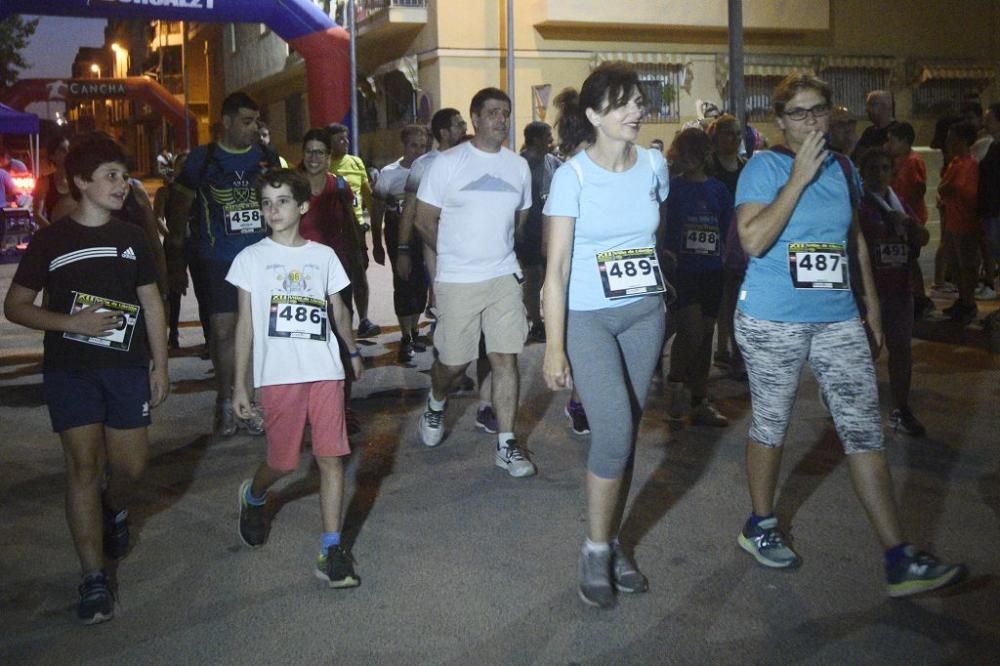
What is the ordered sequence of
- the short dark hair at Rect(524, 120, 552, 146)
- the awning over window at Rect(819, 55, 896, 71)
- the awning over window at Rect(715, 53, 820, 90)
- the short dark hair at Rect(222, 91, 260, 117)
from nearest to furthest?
the short dark hair at Rect(222, 91, 260, 117) → the short dark hair at Rect(524, 120, 552, 146) → the awning over window at Rect(715, 53, 820, 90) → the awning over window at Rect(819, 55, 896, 71)

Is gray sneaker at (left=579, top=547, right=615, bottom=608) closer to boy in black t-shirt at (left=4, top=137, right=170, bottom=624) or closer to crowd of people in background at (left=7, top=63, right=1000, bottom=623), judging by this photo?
crowd of people in background at (left=7, top=63, right=1000, bottom=623)

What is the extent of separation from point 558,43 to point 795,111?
23.9 meters

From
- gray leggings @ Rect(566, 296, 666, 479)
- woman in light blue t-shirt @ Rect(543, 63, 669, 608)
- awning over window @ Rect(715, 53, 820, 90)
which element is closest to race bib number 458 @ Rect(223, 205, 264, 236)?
woman in light blue t-shirt @ Rect(543, 63, 669, 608)

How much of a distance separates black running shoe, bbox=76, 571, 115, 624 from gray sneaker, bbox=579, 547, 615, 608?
71.4 inches

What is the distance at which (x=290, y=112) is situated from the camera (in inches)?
1528

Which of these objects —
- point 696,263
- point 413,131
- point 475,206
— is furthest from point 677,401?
point 413,131

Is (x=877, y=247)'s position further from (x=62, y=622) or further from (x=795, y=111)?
(x=62, y=622)

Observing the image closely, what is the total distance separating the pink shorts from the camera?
4.73 meters

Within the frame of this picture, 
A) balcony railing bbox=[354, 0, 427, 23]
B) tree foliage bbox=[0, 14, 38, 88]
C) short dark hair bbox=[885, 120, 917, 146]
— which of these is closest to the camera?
short dark hair bbox=[885, 120, 917, 146]

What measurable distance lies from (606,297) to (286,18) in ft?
60.3

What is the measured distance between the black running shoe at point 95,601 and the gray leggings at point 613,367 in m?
1.92

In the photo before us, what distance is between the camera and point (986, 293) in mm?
12914

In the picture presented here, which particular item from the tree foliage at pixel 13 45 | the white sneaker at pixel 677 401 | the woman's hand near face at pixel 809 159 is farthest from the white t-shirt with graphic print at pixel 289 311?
the tree foliage at pixel 13 45

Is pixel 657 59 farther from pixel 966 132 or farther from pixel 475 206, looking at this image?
pixel 475 206
